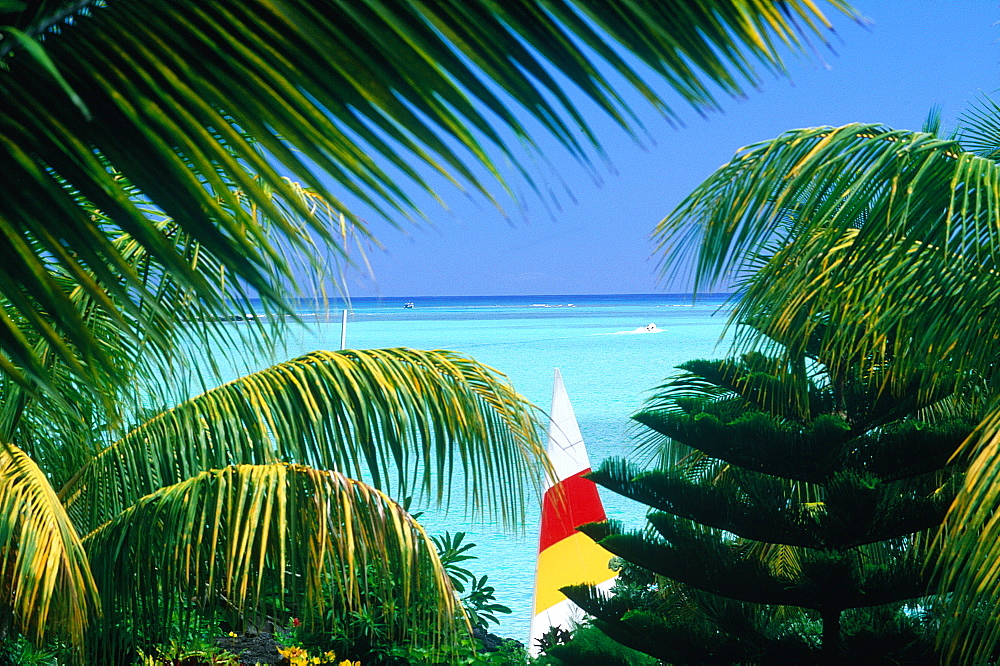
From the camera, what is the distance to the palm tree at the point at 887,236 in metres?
2.28

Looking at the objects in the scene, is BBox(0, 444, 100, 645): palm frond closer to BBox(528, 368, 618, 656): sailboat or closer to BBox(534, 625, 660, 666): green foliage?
BBox(534, 625, 660, 666): green foliage

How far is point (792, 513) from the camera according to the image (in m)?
4.84

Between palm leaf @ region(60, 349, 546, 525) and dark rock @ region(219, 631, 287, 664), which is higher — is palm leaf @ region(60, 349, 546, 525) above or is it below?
above

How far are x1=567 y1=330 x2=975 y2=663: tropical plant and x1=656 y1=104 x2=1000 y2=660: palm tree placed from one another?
177cm

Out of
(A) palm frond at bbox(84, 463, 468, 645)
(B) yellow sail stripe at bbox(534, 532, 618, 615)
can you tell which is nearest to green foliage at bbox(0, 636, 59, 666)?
(A) palm frond at bbox(84, 463, 468, 645)

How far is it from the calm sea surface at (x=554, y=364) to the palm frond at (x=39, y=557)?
0.70 metres

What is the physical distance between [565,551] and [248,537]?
17.8 feet

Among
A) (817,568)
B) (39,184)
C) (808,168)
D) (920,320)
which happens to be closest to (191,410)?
(808,168)

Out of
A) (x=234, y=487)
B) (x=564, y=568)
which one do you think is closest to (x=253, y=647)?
(x=564, y=568)

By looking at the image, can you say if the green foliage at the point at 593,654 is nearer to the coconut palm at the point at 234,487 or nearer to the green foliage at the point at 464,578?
the green foliage at the point at 464,578

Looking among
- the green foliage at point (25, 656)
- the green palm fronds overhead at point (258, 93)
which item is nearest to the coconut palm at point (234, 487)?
the green foliage at point (25, 656)

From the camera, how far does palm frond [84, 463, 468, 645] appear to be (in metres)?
2.36

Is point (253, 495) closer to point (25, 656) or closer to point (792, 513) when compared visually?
point (25, 656)

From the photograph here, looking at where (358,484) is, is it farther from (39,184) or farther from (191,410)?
(39,184)
